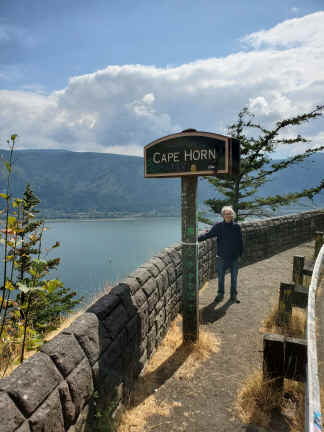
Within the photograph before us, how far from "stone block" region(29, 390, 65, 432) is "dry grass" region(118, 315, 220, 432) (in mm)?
1253

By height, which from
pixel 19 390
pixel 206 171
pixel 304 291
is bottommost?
pixel 304 291

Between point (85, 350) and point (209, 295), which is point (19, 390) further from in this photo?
point (209, 295)

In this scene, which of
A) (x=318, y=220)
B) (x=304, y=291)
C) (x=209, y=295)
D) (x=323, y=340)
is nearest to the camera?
(x=323, y=340)

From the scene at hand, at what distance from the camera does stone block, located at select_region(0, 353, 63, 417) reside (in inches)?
70.6

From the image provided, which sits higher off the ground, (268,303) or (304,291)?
(304,291)

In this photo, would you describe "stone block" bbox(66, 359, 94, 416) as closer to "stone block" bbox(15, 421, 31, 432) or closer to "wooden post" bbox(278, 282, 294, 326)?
"stone block" bbox(15, 421, 31, 432)

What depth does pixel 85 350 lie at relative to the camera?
2555mm

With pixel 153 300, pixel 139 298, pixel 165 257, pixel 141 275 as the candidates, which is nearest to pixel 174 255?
pixel 165 257

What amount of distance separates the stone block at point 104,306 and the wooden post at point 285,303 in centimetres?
297

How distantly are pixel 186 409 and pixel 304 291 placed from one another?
8.80 feet

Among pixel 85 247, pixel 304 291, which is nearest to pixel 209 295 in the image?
pixel 304 291

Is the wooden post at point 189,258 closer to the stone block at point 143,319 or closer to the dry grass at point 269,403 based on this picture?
the stone block at point 143,319

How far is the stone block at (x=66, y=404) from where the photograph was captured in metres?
2.12

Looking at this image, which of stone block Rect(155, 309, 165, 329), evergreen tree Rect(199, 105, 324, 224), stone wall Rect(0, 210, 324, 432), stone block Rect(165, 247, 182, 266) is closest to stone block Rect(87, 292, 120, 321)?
stone wall Rect(0, 210, 324, 432)
